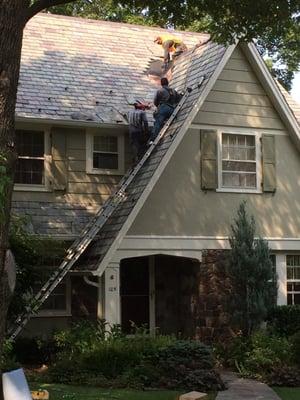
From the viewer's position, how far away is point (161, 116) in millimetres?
15227

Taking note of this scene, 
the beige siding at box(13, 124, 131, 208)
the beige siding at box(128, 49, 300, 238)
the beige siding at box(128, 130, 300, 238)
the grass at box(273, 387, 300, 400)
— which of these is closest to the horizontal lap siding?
the beige siding at box(128, 49, 300, 238)

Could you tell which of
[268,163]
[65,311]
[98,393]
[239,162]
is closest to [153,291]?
[65,311]

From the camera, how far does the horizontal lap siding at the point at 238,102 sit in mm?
15409

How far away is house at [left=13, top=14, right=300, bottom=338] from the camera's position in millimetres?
14680

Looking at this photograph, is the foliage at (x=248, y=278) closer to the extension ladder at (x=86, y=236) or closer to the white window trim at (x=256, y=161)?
the white window trim at (x=256, y=161)

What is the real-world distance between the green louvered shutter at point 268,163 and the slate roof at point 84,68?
3.19 m

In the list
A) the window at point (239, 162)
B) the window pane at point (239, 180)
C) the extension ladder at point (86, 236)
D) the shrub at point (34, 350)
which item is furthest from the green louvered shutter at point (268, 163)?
the shrub at point (34, 350)

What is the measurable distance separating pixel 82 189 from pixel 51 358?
A: 13.2ft

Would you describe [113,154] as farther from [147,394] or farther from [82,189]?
[147,394]

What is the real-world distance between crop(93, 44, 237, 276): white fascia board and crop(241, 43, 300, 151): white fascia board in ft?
2.03

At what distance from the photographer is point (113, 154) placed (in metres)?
16.2

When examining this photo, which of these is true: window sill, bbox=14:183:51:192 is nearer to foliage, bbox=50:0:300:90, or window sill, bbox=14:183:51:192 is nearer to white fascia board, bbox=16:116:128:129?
white fascia board, bbox=16:116:128:129

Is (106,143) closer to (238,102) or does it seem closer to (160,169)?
(160,169)

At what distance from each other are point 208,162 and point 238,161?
0.82 m
